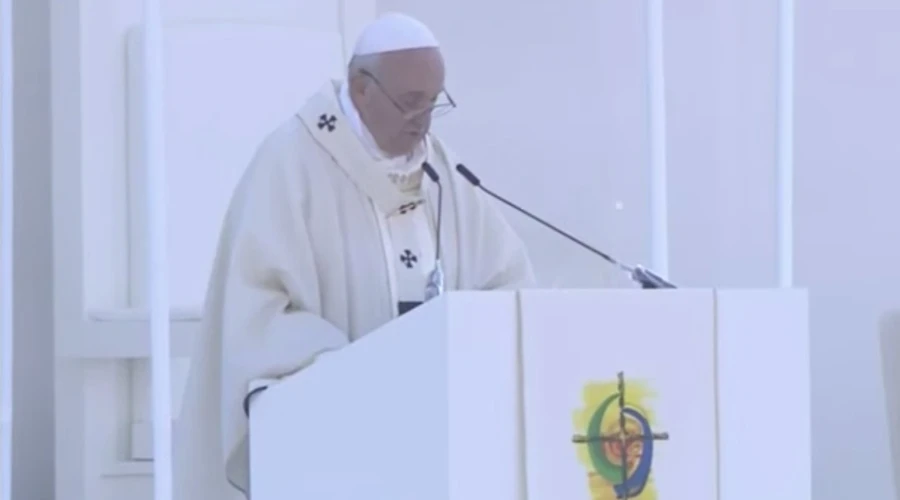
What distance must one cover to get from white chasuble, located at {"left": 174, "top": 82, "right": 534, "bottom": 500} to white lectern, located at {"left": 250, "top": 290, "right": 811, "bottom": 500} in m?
0.41

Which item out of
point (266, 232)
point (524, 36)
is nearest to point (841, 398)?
point (524, 36)

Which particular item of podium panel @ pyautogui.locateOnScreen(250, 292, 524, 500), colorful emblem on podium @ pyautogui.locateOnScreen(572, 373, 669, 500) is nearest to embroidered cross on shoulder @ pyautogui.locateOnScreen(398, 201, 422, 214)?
podium panel @ pyautogui.locateOnScreen(250, 292, 524, 500)

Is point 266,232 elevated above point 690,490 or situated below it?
above

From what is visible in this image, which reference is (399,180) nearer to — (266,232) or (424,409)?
(266,232)

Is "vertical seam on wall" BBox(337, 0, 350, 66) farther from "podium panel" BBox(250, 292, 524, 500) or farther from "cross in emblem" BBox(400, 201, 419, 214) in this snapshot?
"podium panel" BBox(250, 292, 524, 500)

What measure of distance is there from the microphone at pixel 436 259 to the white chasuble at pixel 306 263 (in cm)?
1

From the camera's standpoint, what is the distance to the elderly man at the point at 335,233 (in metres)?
2.24

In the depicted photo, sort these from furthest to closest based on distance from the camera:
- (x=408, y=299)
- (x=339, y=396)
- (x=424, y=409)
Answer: (x=408, y=299), (x=339, y=396), (x=424, y=409)

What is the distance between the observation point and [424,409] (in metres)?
1.63

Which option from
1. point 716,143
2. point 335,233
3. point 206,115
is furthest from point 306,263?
point 716,143

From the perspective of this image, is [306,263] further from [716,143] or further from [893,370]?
[716,143]

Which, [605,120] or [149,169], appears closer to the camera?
[149,169]

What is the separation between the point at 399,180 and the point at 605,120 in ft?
4.67

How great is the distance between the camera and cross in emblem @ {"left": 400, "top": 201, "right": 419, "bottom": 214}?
2.50 metres
